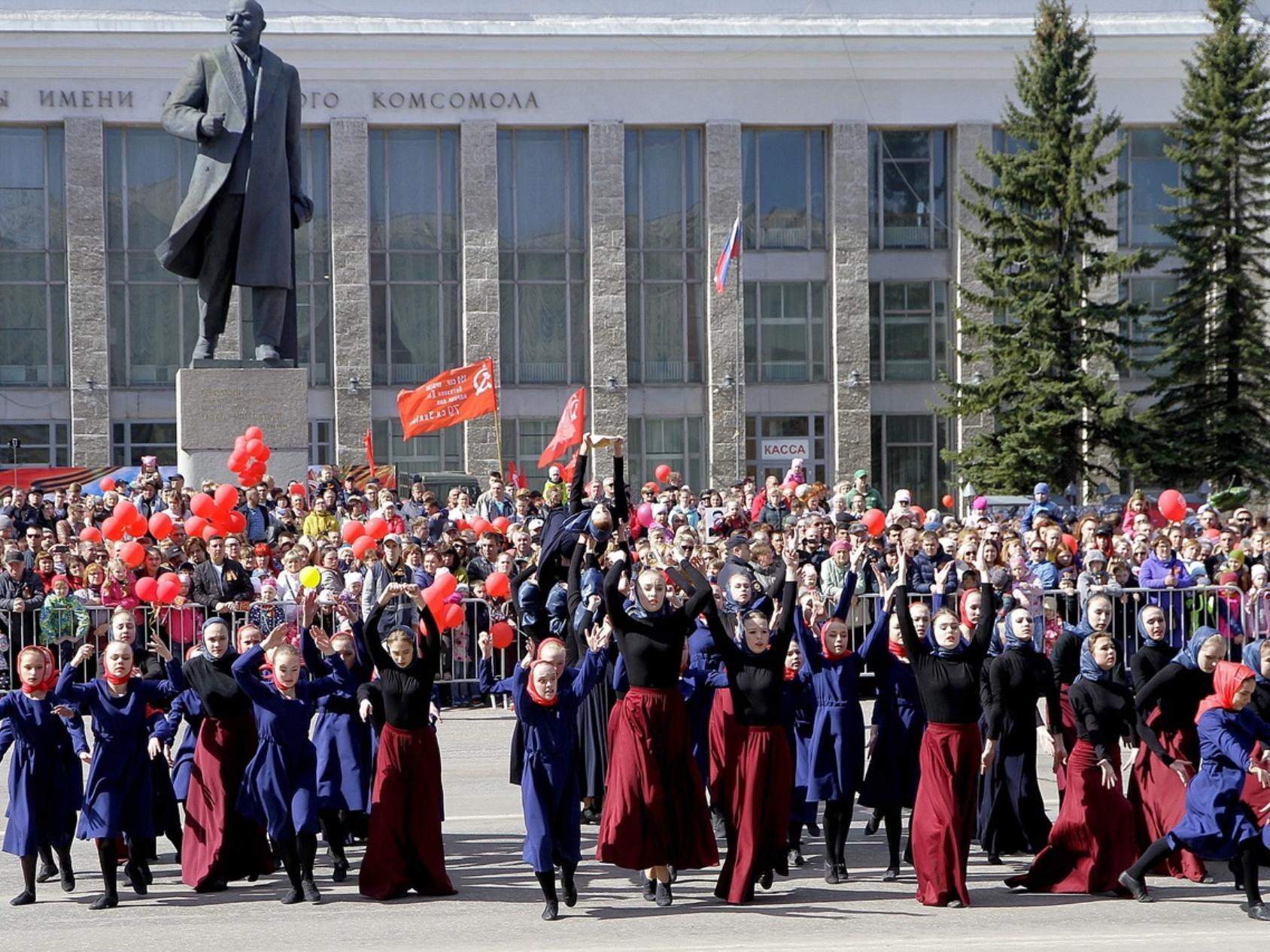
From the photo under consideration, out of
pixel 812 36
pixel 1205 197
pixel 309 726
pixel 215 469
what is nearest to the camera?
pixel 309 726

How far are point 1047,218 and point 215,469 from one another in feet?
71.9

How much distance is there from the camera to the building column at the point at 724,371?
42188mm

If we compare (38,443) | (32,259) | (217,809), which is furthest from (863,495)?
(32,259)

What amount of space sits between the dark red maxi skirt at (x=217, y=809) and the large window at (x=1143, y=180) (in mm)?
35063

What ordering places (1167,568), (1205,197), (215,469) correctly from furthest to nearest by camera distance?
(1205,197) < (215,469) < (1167,568)

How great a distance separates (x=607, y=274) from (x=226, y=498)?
81.5 ft

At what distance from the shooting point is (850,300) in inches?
1678

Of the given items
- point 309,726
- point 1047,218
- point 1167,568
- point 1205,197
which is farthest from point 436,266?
point 309,726

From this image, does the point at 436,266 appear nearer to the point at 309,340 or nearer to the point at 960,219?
the point at 309,340

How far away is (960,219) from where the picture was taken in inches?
1671

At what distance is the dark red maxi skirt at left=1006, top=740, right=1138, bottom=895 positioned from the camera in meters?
10.4

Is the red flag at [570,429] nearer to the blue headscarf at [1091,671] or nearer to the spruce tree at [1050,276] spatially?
the spruce tree at [1050,276]

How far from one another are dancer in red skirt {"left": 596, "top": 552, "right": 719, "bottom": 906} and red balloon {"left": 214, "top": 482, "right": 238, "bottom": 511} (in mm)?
8621

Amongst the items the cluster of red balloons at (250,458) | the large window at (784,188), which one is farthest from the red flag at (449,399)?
the large window at (784,188)
